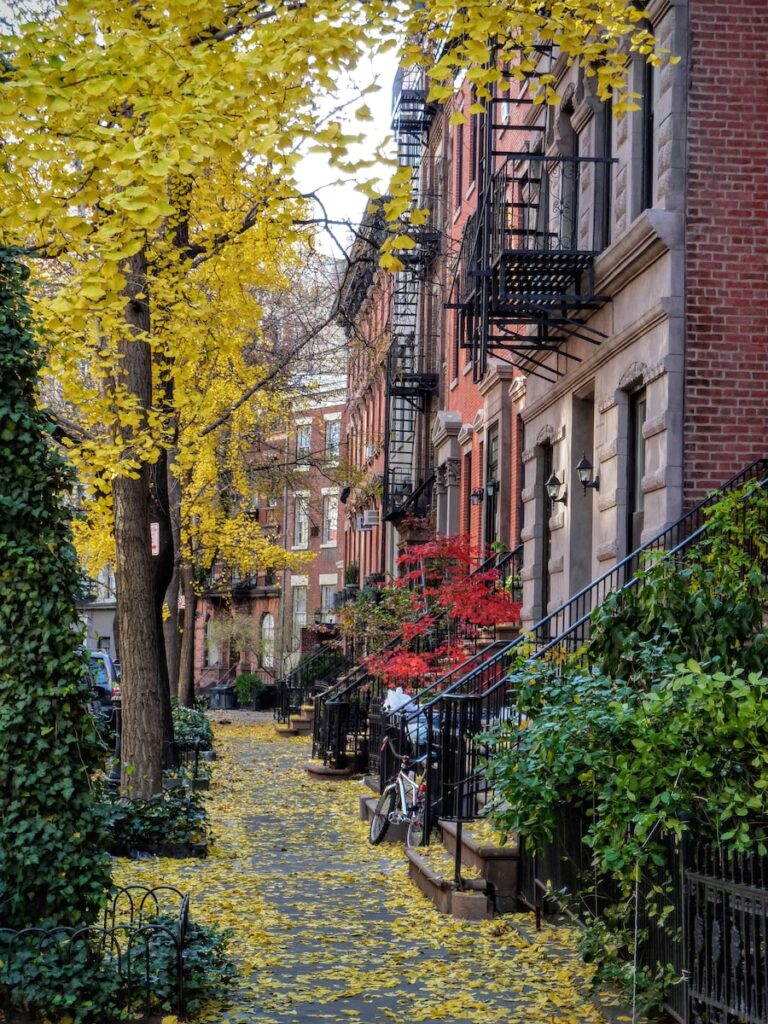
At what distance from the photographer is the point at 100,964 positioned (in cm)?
745

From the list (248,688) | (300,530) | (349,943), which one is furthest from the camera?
A: (300,530)

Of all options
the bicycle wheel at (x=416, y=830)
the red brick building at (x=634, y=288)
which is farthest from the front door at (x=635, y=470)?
the bicycle wheel at (x=416, y=830)

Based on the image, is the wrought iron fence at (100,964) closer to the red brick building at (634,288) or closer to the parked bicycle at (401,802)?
the parked bicycle at (401,802)

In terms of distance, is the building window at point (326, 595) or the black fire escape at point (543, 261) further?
the building window at point (326, 595)

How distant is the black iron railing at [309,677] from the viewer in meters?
35.5

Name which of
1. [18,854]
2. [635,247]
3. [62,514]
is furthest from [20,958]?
[635,247]

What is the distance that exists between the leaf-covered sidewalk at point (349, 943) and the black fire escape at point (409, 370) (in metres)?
17.7

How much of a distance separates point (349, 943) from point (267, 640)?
127ft

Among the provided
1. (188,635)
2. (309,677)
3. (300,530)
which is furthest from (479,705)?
(300,530)

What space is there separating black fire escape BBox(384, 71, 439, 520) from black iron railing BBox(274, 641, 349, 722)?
445 cm

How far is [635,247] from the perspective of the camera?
13555 mm

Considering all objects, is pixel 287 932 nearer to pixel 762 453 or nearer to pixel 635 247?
pixel 762 453

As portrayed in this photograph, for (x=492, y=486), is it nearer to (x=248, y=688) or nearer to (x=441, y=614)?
(x=441, y=614)

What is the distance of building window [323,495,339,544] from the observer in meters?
53.1
